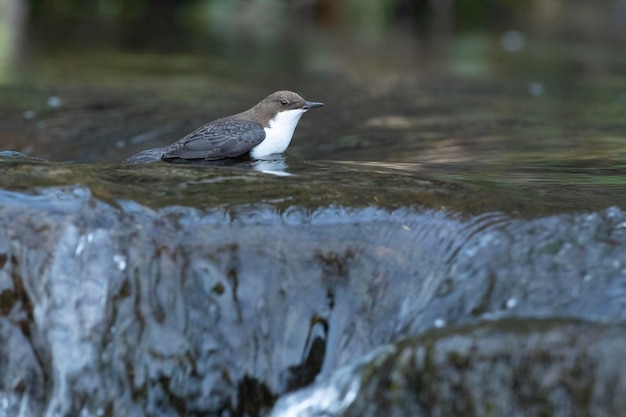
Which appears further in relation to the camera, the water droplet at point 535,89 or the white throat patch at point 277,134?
the water droplet at point 535,89

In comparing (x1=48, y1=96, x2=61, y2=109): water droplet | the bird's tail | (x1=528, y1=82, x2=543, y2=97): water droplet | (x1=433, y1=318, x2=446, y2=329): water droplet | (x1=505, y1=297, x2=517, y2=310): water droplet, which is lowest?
(x1=433, y1=318, x2=446, y2=329): water droplet

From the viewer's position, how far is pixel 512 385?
346cm

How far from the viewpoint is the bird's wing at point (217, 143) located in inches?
222

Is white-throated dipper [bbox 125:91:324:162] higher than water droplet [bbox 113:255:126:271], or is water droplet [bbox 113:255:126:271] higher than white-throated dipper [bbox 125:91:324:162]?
white-throated dipper [bbox 125:91:324:162]

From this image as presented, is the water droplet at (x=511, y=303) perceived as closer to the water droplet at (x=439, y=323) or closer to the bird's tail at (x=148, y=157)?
the water droplet at (x=439, y=323)

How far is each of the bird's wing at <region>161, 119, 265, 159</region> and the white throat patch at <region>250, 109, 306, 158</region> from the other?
0.08 meters

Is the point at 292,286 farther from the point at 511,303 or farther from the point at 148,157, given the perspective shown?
the point at 148,157

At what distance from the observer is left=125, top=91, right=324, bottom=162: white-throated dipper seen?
5641 mm

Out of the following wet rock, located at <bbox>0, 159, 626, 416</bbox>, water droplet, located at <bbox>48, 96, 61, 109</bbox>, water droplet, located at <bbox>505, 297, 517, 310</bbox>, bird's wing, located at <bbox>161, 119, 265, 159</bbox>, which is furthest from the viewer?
water droplet, located at <bbox>48, 96, 61, 109</bbox>

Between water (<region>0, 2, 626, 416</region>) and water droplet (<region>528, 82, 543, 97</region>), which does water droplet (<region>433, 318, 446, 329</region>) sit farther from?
water droplet (<region>528, 82, 543, 97</region>)

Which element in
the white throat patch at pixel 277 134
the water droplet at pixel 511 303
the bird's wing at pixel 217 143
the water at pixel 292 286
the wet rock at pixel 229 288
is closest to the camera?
the water at pixel 292 286

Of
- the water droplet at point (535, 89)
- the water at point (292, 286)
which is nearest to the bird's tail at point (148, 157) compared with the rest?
the water at point (292, 286)

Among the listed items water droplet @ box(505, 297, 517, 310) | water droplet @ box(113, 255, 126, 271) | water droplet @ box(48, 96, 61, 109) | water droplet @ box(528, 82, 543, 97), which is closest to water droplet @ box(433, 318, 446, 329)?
water droplet @ box(505, 297, 517, 310)

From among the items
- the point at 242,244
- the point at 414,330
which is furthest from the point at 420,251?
the point at 242,244
